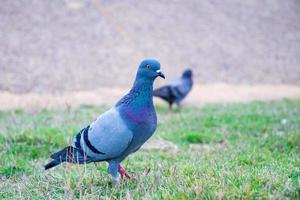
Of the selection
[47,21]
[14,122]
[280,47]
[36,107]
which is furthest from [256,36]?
[14,122]

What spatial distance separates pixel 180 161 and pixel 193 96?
30.9 ft

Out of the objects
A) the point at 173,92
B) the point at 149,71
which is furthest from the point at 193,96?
the point at 149,71

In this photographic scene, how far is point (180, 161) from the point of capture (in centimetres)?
581

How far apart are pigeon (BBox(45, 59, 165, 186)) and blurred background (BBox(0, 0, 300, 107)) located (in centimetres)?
894

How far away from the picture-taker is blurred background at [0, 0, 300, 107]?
1562cm

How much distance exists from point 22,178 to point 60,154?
64 centimetres

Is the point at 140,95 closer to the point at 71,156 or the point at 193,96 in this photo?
the point at 71,156

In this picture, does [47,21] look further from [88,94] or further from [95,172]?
[95,172]

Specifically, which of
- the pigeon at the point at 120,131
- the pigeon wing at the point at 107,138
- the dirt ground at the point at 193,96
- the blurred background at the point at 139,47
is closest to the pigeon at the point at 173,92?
the dirt ground at the point at 193,96

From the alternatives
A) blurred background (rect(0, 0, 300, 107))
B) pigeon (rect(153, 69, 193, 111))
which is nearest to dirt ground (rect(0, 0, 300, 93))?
blurred background (rect(0, 0, 300, 107))

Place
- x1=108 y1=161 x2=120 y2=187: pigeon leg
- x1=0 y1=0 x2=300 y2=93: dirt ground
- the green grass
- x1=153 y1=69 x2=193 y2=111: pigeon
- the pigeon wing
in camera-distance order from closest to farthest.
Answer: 1. the green grass
2. the pigeon wing
3. x1=108 y1=161 x2=120 y2=187: pigeon leg
4. x1=153 y1=69 x2=193 y2=111: pigeon
5. x1=0 y1=0 x2=300 y2=93: dirt ground

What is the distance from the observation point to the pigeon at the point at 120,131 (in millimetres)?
4383

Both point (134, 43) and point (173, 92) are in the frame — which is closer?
point (173, 92)

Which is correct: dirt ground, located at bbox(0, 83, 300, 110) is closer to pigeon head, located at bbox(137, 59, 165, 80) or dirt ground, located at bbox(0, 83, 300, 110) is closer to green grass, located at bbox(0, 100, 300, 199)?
green grass, located at bbox(0, 100, 300, 199)
